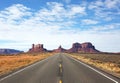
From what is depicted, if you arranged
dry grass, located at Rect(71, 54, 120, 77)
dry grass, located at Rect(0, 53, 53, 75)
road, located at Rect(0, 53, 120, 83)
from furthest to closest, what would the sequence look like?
dry grass, located at Rect(0, 53, 53, 75) < dry grass, located at Rect(71, 54, 120, 77) < road, located at Rect(0, 53, 120, 83)

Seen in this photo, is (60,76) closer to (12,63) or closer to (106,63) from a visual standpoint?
(106,63)

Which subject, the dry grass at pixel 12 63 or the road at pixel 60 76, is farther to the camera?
the dry grass at pixel 12 63

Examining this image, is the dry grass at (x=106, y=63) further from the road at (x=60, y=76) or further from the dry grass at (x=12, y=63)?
the dry grass at (x=12, y=63)

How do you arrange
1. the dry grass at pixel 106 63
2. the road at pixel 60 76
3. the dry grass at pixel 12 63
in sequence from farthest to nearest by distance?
the dry grass at pixel 12 63 < the dry grass at pixel 106 63 < the road at pixel 60 76

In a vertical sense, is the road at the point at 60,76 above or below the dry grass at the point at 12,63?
below

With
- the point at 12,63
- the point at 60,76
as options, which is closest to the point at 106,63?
the point at 12,63

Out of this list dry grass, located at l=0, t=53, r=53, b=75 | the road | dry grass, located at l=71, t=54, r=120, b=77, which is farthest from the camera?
dry grass, located at l=0, t=53, r=53, b=75

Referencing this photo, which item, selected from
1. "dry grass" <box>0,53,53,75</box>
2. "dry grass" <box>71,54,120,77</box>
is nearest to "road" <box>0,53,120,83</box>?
"dry grass" <box>71,54,120,77</box>

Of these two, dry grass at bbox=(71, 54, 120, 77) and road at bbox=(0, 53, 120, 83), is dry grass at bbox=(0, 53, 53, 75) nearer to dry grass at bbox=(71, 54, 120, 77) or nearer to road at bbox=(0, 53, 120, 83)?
road at bbox=(0, 53, 120, 83)

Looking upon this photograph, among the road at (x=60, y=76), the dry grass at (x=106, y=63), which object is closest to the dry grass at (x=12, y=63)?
the road at (x=60, y=76)

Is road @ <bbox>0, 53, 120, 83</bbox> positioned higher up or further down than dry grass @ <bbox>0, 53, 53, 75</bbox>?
further down

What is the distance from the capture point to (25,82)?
12367 mm

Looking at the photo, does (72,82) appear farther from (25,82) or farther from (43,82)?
(25,82)

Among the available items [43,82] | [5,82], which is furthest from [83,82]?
[5,82]
